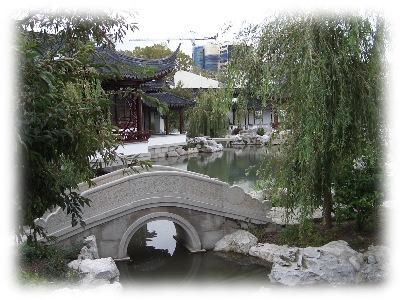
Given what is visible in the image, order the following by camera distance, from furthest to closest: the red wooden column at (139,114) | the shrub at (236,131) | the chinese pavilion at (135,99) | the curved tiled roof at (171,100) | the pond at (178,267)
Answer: the shrub at (236,131) < the curved tiled roof at (171,100) < the red wooden column at (139,114) < the chinese pavilion at (135,99) < the pond at (178,267)

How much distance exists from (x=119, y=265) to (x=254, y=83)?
11.4 feet

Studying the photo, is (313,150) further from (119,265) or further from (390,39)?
(119,265)

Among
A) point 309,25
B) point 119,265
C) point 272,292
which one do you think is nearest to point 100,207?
point 119,265

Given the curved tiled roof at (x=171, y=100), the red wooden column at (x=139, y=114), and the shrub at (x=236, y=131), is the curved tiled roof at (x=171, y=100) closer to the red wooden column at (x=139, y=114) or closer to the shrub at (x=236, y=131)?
the red wooden column at (x=139, y=114)

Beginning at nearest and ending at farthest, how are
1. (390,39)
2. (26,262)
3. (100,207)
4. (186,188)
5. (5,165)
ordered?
(5,165) < (390,39) < (26,262) < (100,207) < (186,188)

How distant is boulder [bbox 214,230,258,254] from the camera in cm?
711

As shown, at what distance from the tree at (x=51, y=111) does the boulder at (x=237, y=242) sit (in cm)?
→ 420

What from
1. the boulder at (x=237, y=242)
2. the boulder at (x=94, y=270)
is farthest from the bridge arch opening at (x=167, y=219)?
the boulder at (x=94, y=270)

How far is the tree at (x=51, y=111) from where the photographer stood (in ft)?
8.06

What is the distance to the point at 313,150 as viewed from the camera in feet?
17.7

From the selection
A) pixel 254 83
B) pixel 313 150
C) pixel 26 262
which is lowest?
pixel 26 262

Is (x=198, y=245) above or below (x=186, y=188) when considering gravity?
below

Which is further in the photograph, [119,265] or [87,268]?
[119,265]

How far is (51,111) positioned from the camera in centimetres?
265
